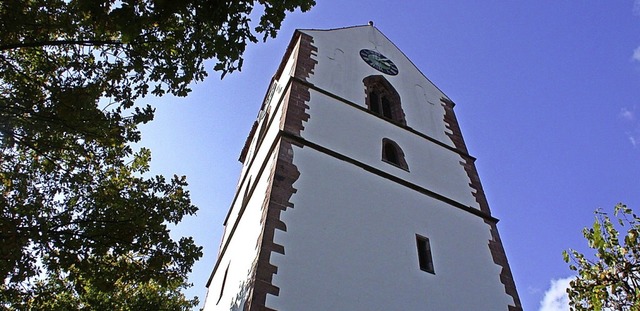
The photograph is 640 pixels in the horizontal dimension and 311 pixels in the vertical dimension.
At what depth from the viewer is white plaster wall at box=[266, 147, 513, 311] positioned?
730cm

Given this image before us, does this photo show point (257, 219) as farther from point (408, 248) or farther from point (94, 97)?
point (94, 97)

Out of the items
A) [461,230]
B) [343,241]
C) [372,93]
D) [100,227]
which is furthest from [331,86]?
[100,227]

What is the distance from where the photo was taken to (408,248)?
8891mm

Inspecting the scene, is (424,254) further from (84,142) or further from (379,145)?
(84,142)

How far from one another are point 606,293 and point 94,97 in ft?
27.1

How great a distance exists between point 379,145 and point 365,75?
3682mm

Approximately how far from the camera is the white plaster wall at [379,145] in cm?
1083

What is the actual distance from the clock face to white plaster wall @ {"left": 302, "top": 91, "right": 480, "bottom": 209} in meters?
3.43

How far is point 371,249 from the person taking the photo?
838cm

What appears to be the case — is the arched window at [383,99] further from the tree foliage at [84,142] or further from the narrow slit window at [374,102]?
the tree foliage at [84,142]

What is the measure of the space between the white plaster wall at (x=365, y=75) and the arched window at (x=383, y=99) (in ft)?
0.59

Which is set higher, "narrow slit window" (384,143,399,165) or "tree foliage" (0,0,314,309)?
"narrow slit window" (384,143,399,165)

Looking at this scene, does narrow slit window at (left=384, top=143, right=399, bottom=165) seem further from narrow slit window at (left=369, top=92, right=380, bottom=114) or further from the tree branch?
the tree branch

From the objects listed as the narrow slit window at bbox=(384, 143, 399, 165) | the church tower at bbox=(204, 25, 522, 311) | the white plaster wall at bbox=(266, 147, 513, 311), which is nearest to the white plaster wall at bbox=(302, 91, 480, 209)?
the church tower at bbox=(204, 25, 522, 311)
